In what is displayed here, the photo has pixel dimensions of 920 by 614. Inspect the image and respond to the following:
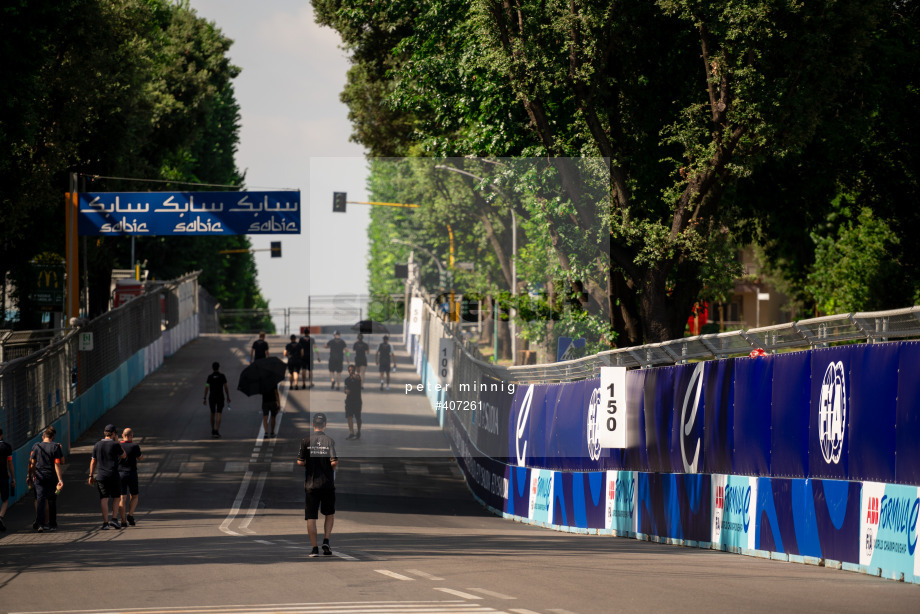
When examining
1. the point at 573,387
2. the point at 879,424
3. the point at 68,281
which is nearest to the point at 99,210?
the point at 68,281

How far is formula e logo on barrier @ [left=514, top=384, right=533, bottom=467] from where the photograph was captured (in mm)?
22234

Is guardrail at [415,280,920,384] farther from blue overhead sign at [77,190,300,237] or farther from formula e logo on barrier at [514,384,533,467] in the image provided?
blue overhead sign at [77,190,300,237]

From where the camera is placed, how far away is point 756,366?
1373 cm

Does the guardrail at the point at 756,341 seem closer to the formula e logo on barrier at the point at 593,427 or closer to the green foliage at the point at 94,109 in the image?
the formula e logo on barrier at the point at 593,427

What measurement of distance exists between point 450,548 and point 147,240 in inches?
2171

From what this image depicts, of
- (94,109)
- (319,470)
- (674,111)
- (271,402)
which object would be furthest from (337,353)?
(319,470)

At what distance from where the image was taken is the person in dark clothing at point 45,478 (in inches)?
725

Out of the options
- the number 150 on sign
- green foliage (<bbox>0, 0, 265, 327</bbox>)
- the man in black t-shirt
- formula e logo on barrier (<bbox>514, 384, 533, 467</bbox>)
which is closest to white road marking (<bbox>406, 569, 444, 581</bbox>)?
the number 150 on sign

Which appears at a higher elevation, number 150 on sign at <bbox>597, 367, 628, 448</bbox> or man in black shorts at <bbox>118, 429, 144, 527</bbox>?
number 150 on sign at <bbox>597, 367, 628, 448</bbox>

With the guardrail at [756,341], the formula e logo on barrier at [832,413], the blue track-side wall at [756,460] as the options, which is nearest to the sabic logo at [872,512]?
the blue track-side wall at [756,460]

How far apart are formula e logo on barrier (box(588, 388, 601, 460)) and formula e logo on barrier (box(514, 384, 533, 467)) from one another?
3.27 metres

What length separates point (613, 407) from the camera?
17750 mm

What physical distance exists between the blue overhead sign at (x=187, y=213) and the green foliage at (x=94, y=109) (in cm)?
118

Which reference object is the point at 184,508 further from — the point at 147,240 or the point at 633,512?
the point at 147,240
